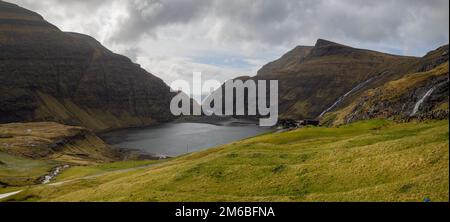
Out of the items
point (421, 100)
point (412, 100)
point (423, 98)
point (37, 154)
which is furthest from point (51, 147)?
point (423, 98)

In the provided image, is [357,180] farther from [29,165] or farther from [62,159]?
[62,159]

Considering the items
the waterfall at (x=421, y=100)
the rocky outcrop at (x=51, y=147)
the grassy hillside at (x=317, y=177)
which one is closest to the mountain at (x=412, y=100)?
the waterfall at (x=421, y=100)

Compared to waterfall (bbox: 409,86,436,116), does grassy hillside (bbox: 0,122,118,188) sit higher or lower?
lower

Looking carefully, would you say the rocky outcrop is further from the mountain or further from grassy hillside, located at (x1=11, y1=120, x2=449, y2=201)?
grassy hillside, located at (x1=11, y1=120, x2=449, y2=201)

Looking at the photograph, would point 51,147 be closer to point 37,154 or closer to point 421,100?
point 37,154

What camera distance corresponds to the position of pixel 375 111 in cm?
13775

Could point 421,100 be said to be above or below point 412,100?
below

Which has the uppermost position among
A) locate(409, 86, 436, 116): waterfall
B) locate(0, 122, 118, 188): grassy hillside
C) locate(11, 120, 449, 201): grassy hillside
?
locate(409, 86, 436, 116): waterfall

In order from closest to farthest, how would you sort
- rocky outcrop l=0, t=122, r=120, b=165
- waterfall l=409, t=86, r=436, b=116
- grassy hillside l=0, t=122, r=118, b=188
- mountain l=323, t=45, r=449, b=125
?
mountain l=323, t=45, r=449, b=125 < waterfall l=409, t=86, r=436, b=116 < grassy hillside l=0, t=122, r=118, b=188 < rocky outcrop l=0, t=122, r=120, b=165

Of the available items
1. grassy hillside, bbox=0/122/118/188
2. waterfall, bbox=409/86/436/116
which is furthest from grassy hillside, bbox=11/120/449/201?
grassy hillside, bbox=0/122/118/188

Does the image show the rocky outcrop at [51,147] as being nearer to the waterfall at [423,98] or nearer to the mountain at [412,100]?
the mountain at [412,100]

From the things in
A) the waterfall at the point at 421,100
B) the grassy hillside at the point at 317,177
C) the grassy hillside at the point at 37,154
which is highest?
the waterfall at the point at 421,100
